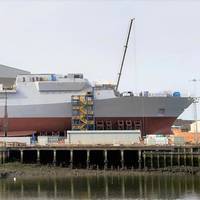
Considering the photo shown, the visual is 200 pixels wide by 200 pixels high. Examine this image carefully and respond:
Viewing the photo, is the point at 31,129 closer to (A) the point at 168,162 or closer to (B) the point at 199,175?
(A) the point at 168,162

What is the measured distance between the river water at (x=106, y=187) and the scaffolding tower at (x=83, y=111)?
2054cm

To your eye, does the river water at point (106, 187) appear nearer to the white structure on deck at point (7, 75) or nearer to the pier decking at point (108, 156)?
the pier decking at point (108, 156)

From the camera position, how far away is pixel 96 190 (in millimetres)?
46656

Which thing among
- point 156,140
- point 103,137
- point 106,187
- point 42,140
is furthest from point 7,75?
point 106,187

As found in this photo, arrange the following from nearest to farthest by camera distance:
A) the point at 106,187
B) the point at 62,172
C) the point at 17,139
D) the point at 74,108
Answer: the point at 106,187 < the point at 62,172 < the point at 17,139 < the point at 74,108

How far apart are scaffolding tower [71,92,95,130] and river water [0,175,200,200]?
20.5 meters

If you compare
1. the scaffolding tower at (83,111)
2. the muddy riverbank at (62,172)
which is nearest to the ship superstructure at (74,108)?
the scaffolding tower at (83,111)

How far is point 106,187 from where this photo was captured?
48.0 m

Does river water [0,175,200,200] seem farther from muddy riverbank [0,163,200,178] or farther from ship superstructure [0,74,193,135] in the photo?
ship superstructure [0,74,193,135]

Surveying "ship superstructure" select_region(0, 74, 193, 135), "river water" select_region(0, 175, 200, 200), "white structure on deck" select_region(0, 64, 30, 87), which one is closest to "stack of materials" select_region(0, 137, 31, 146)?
"ship superstructure" select_region(0, 74, 193, 135)

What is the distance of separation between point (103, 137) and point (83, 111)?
855 cm

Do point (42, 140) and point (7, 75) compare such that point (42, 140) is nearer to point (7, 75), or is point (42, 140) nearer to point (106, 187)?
point (7, 75)

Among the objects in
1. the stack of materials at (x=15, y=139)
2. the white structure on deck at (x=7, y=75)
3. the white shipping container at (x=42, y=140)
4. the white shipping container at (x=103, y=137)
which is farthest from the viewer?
the white structure on deck at (x=7, y=75)

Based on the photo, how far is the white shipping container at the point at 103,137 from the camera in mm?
67500
